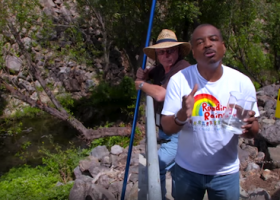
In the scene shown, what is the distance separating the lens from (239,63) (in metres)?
13.0

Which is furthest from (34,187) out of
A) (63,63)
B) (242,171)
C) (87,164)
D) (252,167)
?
(63,63)

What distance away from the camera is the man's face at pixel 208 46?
170 cm

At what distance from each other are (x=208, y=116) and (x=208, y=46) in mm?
410

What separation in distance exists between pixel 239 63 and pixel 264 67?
110 cm

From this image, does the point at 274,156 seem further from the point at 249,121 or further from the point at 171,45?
the point at 249,121

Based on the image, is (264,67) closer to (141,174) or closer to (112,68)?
(112,68)

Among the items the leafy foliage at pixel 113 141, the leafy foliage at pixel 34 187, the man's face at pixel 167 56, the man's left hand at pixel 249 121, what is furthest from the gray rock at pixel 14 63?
the man's left hand at pixel 249 121

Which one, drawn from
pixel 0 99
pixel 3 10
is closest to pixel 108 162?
pixel 3 10

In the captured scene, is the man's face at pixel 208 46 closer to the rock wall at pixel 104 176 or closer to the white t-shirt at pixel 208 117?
the white t-shirt at pixel 208 117

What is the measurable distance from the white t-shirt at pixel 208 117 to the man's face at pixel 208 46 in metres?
0.10

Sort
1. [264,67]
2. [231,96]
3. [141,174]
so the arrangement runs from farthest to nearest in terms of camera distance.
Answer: [264,67], [141,174], [231,96]

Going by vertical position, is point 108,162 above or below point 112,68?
below

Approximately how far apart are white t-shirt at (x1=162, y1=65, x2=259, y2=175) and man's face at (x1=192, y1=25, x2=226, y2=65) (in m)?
0.10

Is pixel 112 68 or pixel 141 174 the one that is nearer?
pixel 141 174
